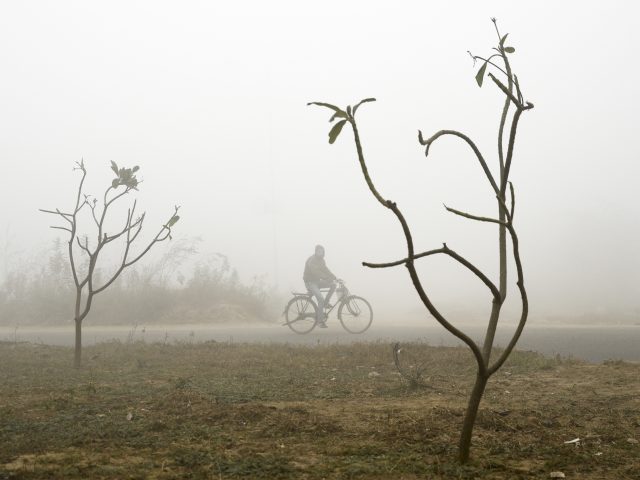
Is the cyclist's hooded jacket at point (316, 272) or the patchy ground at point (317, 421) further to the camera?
the cyclist's hooded jacket at point (316, 272)

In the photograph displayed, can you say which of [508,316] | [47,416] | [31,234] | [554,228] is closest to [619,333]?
[508,316]

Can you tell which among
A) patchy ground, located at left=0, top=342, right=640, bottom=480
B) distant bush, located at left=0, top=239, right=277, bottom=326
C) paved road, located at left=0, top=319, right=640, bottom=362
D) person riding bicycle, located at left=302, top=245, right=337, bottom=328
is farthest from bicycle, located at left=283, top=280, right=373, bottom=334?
patchy ground, located at left=0, top=342, right=640, bottom=480

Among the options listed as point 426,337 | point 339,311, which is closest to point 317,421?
point 426,337

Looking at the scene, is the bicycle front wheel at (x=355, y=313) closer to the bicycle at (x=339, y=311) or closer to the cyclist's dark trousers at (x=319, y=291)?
the bicycle at (x=339, y=311)

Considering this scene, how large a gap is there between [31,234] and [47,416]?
56457 mm

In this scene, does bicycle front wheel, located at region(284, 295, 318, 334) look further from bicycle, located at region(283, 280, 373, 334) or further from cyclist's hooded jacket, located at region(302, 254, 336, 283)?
cyclist's hooded jacket, located at region(302, 254, 336, 283)

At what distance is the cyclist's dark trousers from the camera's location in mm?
15516

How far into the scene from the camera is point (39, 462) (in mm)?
3684

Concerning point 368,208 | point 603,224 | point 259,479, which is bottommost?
point 259,479

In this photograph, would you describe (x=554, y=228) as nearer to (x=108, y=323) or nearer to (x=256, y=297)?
(x=256, y=297)

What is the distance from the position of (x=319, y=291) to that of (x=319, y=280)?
0.88 ft

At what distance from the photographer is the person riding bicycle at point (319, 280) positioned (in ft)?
51.0

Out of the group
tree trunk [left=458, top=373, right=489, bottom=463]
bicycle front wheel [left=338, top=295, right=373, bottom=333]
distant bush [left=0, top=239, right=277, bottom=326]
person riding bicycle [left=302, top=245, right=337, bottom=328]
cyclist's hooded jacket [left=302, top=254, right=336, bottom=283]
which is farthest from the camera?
distant bush [left=0, top=239, right=277, bottom=326]

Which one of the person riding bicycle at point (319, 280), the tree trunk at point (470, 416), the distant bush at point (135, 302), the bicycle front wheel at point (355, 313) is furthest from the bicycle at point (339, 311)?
the tree trunk at point (470, 416)
